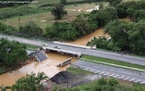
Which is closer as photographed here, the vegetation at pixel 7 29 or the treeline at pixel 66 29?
the treeline at pixel 66 29

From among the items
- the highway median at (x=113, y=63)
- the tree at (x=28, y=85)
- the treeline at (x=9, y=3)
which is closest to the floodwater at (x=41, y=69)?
the highway median at (x=113, y=63)

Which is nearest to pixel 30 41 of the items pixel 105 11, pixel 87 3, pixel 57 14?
pixel 57 14

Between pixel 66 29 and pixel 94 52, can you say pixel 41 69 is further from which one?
pixel 66 29

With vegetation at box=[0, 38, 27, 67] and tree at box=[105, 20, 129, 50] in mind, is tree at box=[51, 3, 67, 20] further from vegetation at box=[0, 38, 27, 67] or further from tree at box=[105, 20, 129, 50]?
vegetation at box=[0, 38, 27, 67]

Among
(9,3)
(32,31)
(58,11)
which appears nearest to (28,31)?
(32,31)

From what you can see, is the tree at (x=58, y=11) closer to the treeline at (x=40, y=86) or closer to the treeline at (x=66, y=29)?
the treeline at (x=66, y=29)

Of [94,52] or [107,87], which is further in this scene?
[94,52]

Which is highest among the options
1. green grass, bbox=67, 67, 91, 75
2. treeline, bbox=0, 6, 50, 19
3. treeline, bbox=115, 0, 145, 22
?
treeline, bbox=115, 0, 145, 22

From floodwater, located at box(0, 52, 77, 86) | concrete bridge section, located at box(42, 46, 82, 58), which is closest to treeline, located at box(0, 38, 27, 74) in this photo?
floodwater, located at box(0, 52, 77, 86)
